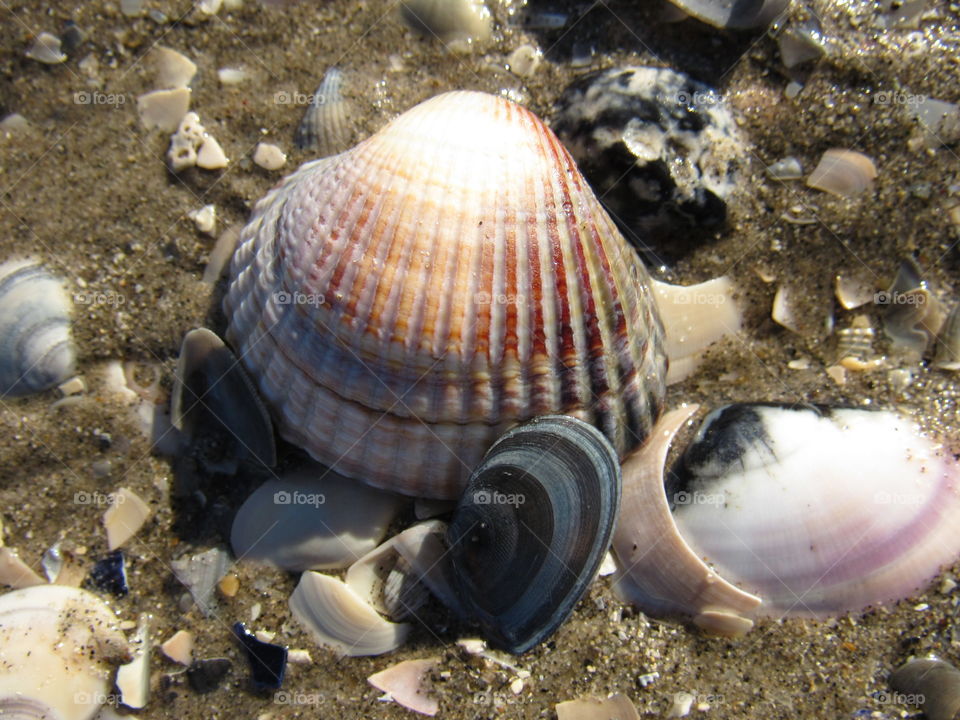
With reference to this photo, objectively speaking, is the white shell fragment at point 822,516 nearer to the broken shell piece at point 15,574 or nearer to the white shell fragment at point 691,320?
the white shell fragment at point 691,320

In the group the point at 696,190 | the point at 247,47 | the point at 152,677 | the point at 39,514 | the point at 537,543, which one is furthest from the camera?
the point at 247,47

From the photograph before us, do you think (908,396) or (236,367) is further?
(908,396)

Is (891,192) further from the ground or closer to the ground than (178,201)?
further from the ground

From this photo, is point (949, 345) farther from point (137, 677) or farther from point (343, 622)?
point (137, 677)

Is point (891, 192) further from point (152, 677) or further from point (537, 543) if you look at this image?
point (152, 677)

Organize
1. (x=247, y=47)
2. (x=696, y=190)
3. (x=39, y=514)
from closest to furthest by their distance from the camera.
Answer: (x=39, y=514), (x=696, y=190), (x=247, y=47)

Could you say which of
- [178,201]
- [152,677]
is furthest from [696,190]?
[152,677]
